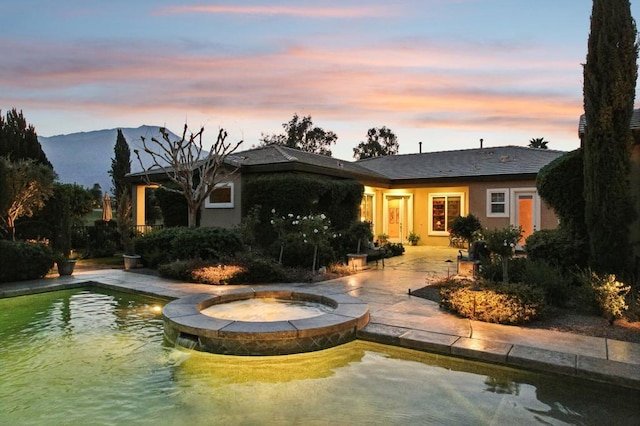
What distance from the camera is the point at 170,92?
53.8ft

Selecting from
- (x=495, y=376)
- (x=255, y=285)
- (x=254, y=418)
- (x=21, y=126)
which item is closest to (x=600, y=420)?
(x=495, y=376)

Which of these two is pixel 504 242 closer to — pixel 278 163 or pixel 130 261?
pixel 278 163

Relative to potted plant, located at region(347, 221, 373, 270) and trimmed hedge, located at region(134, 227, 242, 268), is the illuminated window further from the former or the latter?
trimmed hedge, located at region(134, 227, 242, 268)

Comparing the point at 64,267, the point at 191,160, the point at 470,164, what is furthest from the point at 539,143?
the point at 64,267

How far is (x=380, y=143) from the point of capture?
4447cm

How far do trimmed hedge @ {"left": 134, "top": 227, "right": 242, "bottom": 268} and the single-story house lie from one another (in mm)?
2882

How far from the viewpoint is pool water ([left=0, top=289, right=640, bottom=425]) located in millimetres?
3674

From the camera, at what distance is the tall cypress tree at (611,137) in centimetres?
764

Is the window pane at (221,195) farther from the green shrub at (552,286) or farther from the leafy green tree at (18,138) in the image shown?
the leafy green tree at (18,138)

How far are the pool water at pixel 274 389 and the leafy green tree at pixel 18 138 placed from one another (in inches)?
779

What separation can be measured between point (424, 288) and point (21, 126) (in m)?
23.6

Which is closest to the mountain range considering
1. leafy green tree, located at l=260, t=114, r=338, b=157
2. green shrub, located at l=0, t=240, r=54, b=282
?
leafy green tree, located at l=260, t=114, r=338, b=157

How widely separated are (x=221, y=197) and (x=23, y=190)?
6.13 m

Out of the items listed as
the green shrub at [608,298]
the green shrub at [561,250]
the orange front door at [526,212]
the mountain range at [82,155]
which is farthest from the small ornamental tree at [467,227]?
the mountain range at [82,155]
